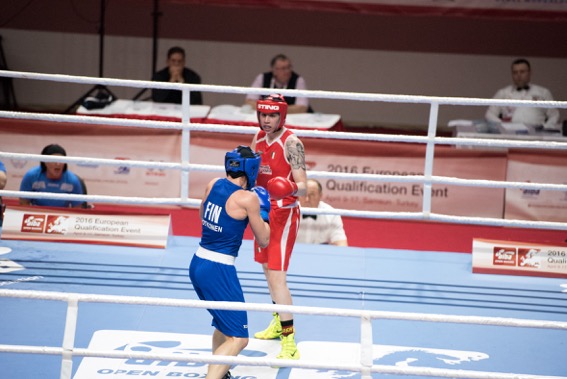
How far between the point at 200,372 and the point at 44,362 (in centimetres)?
84

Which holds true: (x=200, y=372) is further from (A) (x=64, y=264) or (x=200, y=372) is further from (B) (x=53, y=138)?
(B) (x=53, y=138)

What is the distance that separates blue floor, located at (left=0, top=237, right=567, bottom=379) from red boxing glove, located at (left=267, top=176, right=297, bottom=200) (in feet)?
3.13

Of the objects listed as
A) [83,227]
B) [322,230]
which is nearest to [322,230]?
[322,230]

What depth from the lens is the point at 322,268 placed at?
21.9ft

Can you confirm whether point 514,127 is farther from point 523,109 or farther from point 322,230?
point 322,230

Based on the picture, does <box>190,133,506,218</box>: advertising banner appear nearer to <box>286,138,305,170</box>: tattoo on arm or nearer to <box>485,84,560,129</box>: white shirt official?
<box>485,84,560,129</box>: white shirt official

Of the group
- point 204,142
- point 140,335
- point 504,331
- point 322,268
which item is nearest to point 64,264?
point 140,335

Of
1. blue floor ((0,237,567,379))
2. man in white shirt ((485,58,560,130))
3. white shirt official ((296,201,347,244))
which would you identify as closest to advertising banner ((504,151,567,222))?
man in white shirt ((485,58,560,130))

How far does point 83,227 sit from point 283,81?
316 centimetres

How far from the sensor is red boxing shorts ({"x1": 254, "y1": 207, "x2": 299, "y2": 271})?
17.5 feet

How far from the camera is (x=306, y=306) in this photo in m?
5.13

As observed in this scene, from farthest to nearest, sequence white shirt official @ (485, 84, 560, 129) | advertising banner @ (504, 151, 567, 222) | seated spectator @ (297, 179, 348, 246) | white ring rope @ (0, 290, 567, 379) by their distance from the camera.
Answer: white shirt official @ (485, 84, 560, 129) < advertising banner @ (504, 151, 567, 222) < seated spectator @ (297, 179, 348, 246) < white ring rope @ (0, 290, 567, 379)

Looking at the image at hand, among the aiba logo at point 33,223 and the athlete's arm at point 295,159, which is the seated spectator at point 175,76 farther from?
the athlete's arm at point 295,159

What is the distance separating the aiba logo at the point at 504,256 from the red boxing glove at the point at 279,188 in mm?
2314
